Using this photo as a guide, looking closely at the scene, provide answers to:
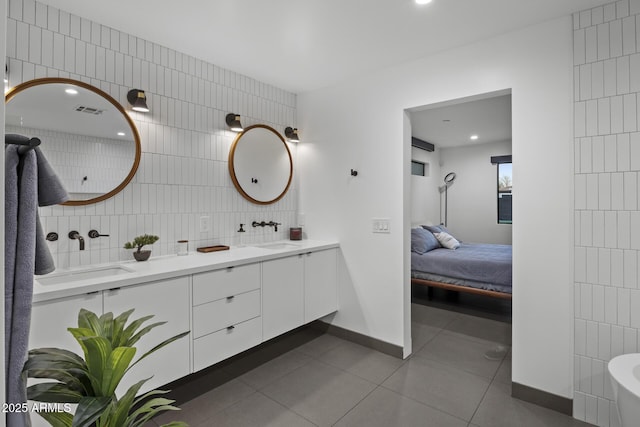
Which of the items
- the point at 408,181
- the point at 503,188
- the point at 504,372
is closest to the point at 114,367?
the point at 408,181

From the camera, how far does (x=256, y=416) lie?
6.88 feet

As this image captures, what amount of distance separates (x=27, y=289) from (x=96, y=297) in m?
1.08

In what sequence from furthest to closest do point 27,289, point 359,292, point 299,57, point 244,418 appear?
point 359,292 < point 299,57 < point 244,418 < point 27,289

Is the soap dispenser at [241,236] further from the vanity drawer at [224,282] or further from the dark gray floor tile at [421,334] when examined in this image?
the dark gray floor tile at [421,334]

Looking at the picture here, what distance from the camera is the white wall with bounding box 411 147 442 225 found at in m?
5.91

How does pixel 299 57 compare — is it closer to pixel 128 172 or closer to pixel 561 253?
pixel 128 172

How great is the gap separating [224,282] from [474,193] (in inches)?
221

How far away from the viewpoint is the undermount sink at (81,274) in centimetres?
193

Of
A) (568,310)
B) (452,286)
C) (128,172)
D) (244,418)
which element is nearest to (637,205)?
(568,310)

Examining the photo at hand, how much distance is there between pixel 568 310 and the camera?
83.4 inches

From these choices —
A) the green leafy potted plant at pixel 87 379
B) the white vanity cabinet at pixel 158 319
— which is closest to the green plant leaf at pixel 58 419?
the green leafy potted plant at pixel 87 379

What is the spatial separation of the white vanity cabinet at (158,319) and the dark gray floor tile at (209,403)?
27 centimetres

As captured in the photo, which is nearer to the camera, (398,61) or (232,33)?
(232,33)

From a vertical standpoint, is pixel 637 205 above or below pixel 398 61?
below
